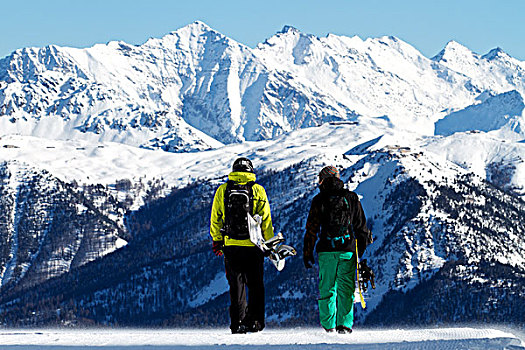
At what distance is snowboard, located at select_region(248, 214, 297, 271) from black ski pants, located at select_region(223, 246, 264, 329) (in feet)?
0.98

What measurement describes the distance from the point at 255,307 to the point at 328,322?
211cm

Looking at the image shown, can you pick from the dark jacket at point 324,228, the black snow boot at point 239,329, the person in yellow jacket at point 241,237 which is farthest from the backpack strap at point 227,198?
the black snow boot at point 239,329

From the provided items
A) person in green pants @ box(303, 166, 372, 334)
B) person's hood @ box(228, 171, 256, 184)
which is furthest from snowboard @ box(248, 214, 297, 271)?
person's hood @ box(228, 171, 256, 184)

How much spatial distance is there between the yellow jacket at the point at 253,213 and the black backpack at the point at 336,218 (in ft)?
4.97

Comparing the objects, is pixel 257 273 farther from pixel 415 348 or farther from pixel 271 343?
pixel 415 348

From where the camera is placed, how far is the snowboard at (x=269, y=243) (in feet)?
74.4

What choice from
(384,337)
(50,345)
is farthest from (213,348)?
(384,337)

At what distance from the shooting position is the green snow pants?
2309cm

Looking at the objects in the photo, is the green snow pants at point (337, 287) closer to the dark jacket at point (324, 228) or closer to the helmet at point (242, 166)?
the dark jacket at point (324, 228)

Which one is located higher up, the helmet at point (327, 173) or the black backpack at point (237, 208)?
the helmet at point (327, 173)

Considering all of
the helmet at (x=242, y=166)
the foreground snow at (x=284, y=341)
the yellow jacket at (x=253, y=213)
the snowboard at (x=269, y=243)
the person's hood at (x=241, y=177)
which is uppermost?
the helmet at (x=242, y=166)

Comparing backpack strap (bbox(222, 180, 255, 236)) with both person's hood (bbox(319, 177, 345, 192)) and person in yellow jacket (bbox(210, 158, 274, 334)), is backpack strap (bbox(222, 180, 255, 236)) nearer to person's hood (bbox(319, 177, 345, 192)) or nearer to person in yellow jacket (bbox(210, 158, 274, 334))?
person in yellow jacket (bbox(210, 158, 274, 334))

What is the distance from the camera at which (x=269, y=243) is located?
22969 mm

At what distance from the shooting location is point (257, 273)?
23.6 m
